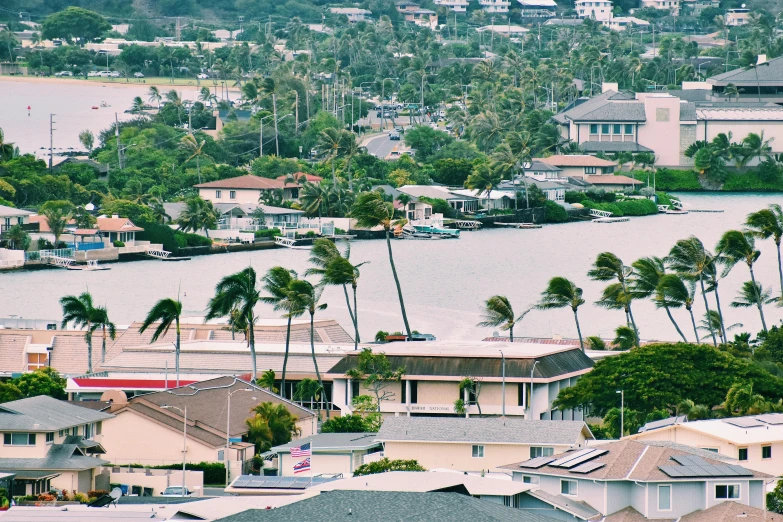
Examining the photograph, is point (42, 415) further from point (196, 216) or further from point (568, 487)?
point (196, 216)

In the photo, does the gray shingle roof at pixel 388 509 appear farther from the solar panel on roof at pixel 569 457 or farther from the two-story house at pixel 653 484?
the solar panel on roof at pixel 569 457

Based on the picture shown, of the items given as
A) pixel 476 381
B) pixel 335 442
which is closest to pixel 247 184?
pixel 476 381

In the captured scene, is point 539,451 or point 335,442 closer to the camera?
point 539,451

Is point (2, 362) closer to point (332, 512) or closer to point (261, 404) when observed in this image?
point (261, 404)

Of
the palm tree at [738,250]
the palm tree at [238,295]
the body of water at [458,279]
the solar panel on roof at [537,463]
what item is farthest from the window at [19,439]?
the body of water at [458,279]

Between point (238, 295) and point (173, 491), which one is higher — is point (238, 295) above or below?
above

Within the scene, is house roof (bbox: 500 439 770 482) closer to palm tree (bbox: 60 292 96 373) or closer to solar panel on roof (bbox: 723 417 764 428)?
solar panel on roof (bbox: 723 417 764 428)

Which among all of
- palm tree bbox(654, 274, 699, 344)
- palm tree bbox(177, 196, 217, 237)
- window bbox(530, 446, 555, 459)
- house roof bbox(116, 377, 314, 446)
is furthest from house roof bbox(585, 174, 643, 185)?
window bbox(530, 446, 555, 459)
